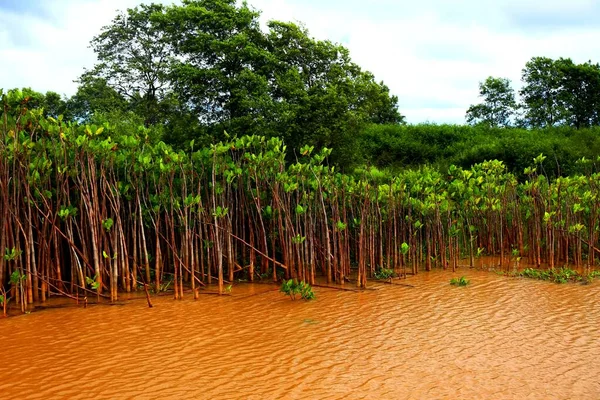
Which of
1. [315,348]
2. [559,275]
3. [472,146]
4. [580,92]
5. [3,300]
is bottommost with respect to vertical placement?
[315,348]

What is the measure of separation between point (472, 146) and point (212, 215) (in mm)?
19599

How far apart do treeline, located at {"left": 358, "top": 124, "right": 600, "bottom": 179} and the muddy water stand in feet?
53.4

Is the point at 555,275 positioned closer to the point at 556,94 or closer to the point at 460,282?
the point at 460,282

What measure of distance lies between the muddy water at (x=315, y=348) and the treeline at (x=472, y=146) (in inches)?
640

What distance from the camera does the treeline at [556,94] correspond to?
29.6 meters

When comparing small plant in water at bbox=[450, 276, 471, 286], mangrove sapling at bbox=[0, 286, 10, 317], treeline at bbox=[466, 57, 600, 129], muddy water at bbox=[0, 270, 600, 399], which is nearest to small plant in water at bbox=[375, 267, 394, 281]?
small plant in water at bbox=[450, 276, 471, 286]

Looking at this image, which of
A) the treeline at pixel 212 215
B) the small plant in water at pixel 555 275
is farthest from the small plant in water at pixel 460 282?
the small plant in water at pixel 555 275

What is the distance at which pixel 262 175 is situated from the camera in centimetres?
809

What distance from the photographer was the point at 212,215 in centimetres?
776

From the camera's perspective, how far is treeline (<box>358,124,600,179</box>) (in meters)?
22.6

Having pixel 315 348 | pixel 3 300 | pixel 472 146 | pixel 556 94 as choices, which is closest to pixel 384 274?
A: pixel 315 348

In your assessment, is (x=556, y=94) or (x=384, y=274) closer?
(x=384, y=274)

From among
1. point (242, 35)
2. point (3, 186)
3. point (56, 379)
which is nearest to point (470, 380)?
point (56, 379)

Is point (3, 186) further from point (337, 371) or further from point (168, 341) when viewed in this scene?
point (337, 371)
